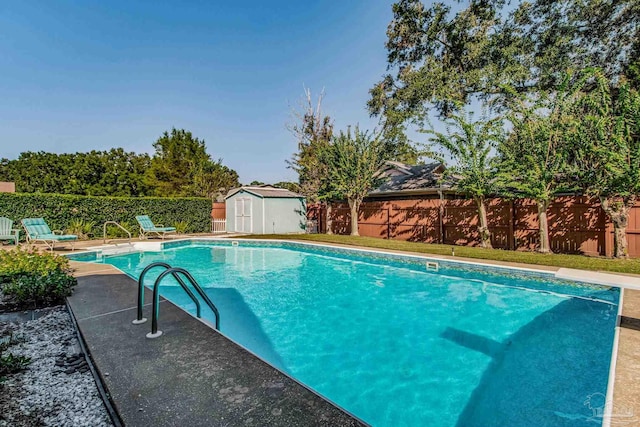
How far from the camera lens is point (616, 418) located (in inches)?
90.4

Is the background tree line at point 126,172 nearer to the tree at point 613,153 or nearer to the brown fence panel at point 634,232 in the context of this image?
the tree at point 613,153

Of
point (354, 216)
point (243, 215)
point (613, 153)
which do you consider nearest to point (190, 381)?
point (613, 153)

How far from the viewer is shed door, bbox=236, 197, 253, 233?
61.2 ft

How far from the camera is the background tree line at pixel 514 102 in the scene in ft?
29.5

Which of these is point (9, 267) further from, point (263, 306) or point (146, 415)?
point (146, 415)

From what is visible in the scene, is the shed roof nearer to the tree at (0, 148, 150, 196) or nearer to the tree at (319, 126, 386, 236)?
the tree at (319, 126, 386, 236)

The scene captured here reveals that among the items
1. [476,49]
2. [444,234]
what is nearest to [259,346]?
[444,234]

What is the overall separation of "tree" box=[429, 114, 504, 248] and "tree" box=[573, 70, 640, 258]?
236 centimetres

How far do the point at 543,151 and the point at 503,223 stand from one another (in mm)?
3107

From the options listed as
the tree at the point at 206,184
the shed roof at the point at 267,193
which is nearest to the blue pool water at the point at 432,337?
the shed roof at the point at 267,193

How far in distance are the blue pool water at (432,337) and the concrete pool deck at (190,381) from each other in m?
1.57

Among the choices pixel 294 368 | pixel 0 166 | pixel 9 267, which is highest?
pixel 0 166

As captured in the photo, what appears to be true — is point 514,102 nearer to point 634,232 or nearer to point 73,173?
point 634,232

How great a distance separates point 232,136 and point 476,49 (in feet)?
55.9
